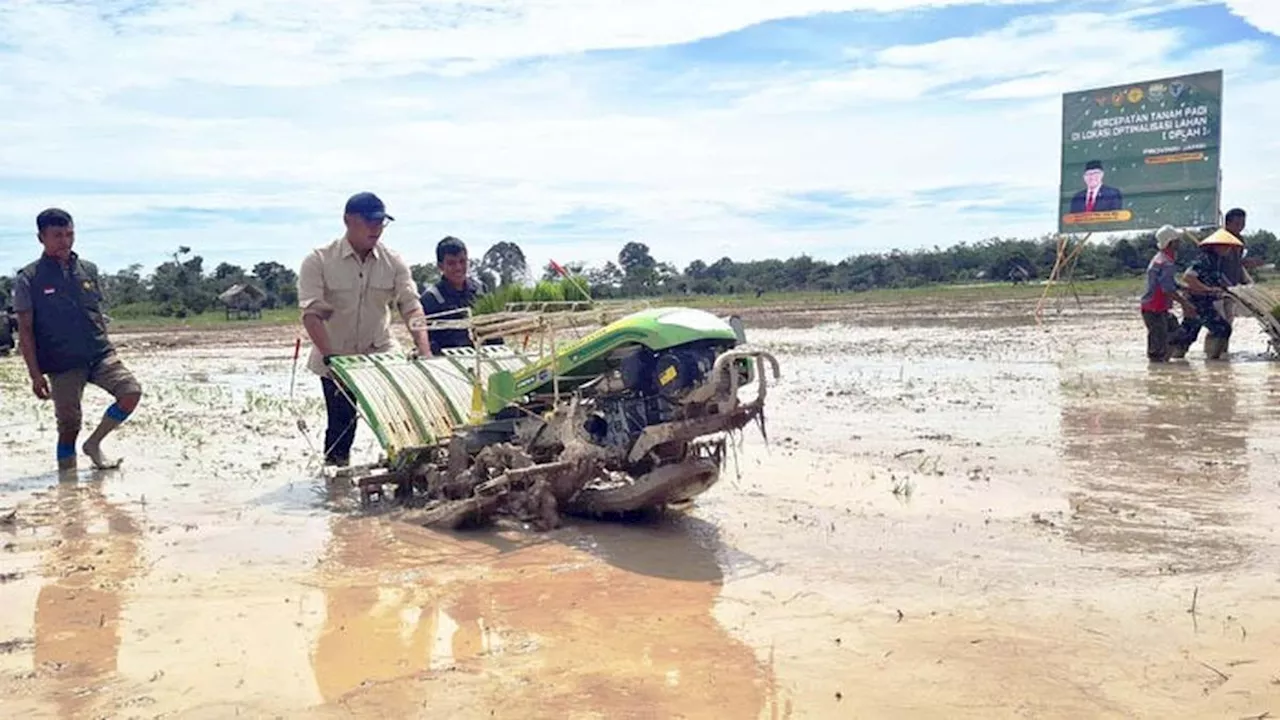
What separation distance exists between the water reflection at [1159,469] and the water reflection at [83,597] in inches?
162

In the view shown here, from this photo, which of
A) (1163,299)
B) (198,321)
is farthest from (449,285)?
(198,321)

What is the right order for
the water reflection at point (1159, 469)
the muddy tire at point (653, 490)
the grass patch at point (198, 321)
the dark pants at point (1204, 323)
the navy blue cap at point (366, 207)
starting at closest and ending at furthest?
the water reflection at point (1159, 469) < the muddy tire at point (653, 490) < the navy blue cap at point (366, 207) < the dark pants at point (1204, 323) < the grass patch at point (198, 321)

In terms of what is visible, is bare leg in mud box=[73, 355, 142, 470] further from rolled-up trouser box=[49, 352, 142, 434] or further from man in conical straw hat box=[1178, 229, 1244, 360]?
man in conical straw hat box=[1178, 229, 1244, 360]

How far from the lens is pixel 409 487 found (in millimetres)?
6621

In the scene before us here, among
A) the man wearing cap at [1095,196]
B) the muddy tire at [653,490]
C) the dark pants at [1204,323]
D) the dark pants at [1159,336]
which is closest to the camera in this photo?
the muddy tire at [653,490]

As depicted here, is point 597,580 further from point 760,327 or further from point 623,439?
point 760,327

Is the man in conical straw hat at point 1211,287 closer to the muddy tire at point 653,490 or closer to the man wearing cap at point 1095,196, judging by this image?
Answer: the man wearing cap at point 1095,196

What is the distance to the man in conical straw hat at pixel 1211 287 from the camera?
1395cm

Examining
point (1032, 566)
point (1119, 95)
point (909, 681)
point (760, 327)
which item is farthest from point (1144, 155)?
point (909, 681)

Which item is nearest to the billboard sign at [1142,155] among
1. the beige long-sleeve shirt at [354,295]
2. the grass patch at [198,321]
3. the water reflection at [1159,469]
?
the water reflection at [1159,469]

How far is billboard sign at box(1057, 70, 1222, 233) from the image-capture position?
68.2 feet

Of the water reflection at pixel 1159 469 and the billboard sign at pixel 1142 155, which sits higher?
the billboard sign at pixel 1142 155

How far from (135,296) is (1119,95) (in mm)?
44836

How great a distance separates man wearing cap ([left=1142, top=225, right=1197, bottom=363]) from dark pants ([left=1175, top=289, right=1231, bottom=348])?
6 cm
